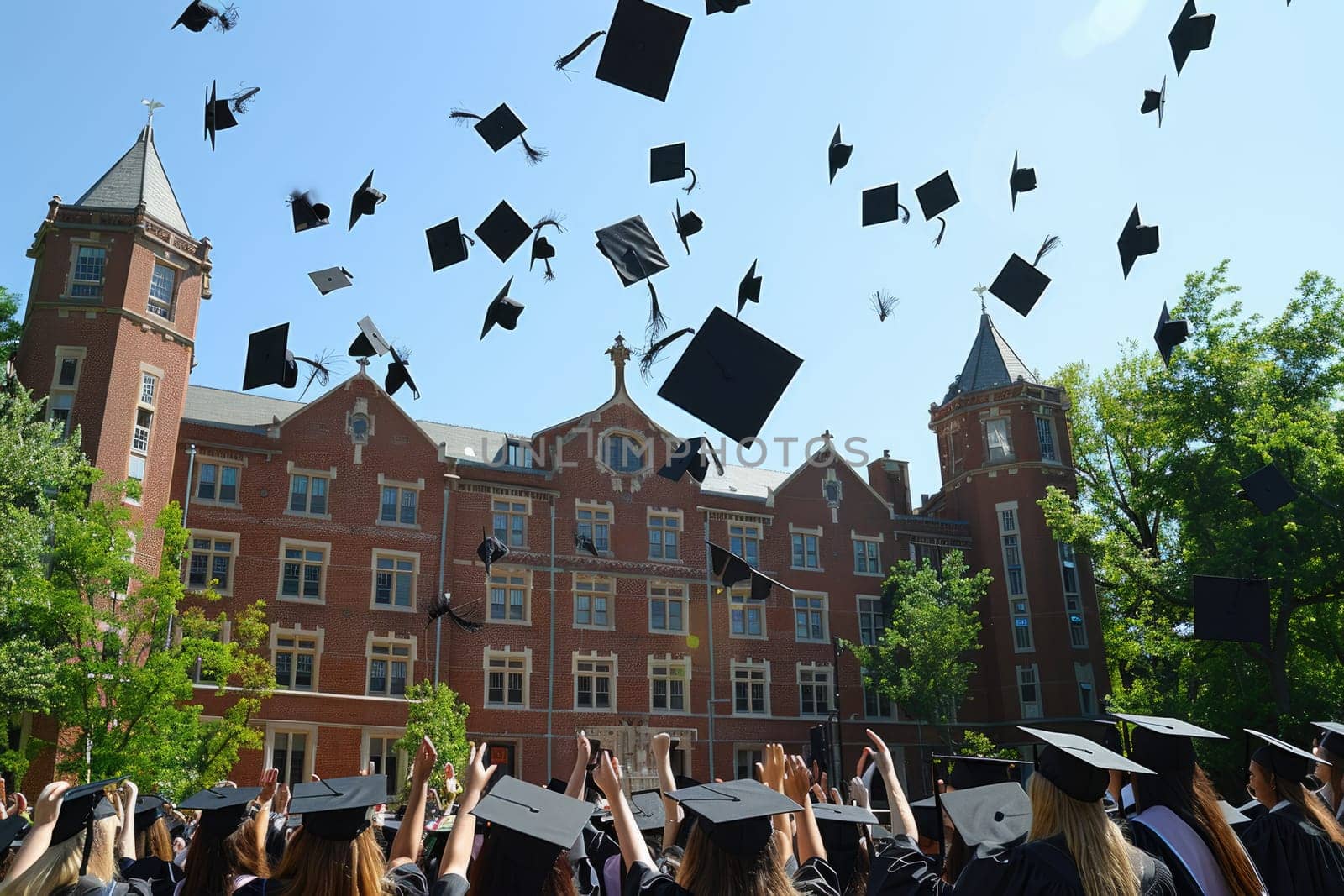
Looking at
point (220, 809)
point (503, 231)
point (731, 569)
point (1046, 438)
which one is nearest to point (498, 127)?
point (503, 231)

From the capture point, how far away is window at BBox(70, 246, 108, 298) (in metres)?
25.6

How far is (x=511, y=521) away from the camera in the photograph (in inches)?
1216

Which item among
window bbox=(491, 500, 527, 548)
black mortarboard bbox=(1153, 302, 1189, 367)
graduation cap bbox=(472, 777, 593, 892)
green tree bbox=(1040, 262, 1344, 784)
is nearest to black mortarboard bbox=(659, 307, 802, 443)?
graduation cap bbox=(472, 777, 593, 892)

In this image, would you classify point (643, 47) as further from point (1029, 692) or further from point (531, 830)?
point (1029, 692)

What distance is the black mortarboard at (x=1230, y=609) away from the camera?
12344mm

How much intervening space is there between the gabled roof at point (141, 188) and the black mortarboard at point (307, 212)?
53.5ft

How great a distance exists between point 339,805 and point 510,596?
26868 millimetres

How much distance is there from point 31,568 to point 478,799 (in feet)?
66.9

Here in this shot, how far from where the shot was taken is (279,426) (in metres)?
28.3

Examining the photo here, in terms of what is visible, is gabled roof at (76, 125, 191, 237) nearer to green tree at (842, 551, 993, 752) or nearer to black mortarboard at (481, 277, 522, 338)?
black mortarboard at (481, 277, 522, 338)

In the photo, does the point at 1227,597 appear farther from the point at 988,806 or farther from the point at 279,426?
the point at 279,426

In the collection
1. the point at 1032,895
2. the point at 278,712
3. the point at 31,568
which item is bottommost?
the point at 1032,895

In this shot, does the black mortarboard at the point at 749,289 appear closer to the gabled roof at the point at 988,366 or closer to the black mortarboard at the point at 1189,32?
Answer: the black mortarboard at the point at 1189,32

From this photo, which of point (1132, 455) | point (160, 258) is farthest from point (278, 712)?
point (1132, 455)
